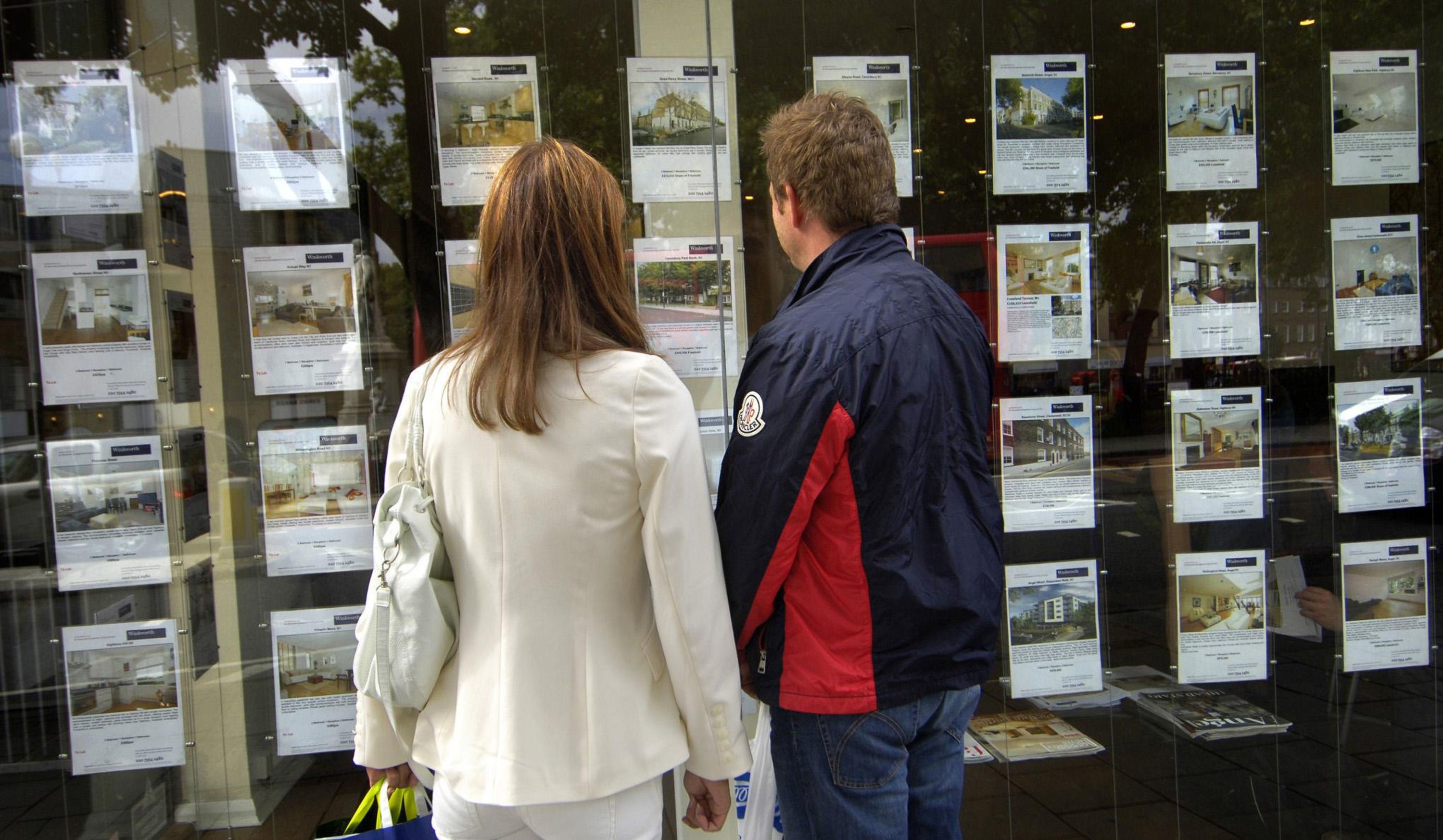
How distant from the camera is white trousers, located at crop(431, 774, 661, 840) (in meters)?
1.77

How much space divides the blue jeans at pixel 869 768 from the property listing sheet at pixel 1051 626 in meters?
1.57

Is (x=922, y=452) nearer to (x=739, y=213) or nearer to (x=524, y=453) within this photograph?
(x=524, y=453)

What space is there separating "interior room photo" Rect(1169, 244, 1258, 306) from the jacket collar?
6.19 ft

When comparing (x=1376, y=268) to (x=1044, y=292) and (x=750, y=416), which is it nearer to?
(x=1044, y=292)

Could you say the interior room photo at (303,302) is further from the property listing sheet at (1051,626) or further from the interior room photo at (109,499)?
the property listing sheet at (1051,626)

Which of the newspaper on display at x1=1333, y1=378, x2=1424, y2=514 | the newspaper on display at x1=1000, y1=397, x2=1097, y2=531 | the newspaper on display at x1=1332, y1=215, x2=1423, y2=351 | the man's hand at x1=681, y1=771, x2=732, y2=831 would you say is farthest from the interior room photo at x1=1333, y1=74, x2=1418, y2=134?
the man's hand at x1=681, y1=771, x2=732, y2=831

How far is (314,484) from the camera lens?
10.5 feet

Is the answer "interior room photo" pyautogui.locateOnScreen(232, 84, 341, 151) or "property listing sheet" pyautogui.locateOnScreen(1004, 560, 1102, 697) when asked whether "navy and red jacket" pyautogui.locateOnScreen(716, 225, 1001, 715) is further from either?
"interior room photo" pyautogui.locateOnScreen(232, 84, 341, 151)

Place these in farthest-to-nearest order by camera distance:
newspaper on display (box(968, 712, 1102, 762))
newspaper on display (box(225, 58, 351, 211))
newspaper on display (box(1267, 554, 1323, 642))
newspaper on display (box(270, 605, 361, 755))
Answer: newspaper on display (box(1267, 554, 1323, 642)) < newspaper on display (box(968, 712, 1102, 762)) < newspaper on display (box(270, 605, 361, 755)) < newspaper on display (box(225, 58, 351, 211))

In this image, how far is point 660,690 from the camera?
184 centimetres

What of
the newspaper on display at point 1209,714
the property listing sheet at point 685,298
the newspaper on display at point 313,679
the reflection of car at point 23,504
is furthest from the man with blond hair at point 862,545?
the reflection of car at point 23,504

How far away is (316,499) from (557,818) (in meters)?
1.85

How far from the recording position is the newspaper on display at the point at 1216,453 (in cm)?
353

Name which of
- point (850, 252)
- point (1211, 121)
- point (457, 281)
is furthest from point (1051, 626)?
point (457, 281)
